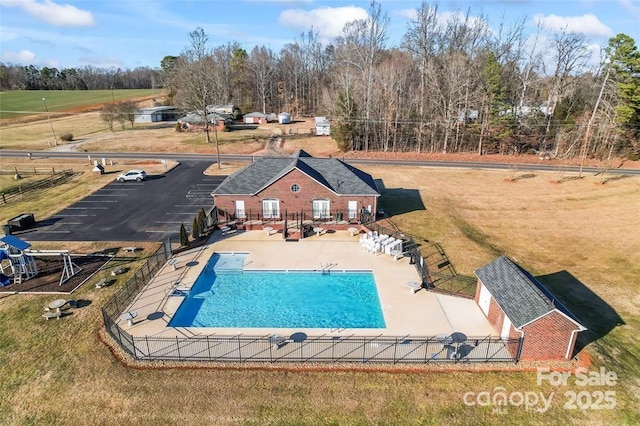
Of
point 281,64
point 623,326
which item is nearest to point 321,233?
point 623,326

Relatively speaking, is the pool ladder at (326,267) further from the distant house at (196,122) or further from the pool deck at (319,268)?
the distant house at (196,122)

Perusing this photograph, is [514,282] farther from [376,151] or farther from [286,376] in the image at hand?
[376,151]

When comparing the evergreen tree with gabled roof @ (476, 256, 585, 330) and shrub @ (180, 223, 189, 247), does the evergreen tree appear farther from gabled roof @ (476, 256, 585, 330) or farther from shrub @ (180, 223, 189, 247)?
shrub @ (180, 223, 189, 247)

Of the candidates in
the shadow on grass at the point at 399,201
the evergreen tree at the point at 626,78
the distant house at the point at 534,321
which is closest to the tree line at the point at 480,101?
the evergreen tree at the point at 626,78

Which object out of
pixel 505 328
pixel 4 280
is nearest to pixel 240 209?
pixel 4 280

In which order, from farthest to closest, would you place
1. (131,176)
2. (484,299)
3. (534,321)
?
(131,176), (484,299), (534,321)

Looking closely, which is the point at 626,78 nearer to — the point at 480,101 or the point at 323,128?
the point at 480,101
